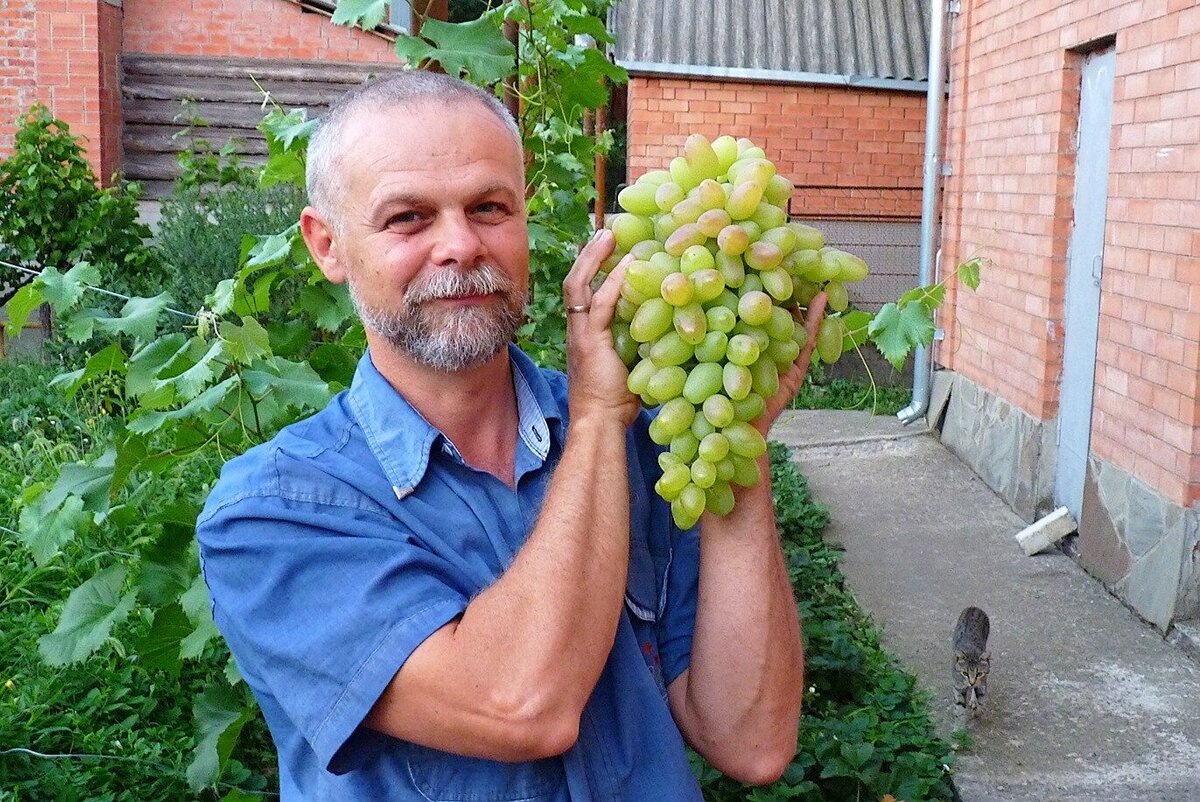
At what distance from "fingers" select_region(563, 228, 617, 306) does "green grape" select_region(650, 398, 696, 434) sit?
0.18m

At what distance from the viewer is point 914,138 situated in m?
10.7

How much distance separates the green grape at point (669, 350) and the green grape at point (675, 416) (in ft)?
0.16

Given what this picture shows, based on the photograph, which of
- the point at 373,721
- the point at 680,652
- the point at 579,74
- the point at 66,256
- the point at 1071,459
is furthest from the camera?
the point at 66,256

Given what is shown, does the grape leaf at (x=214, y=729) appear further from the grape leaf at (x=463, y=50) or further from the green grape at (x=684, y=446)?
the green grape at (x=684, y=446)

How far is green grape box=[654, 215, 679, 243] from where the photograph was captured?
151cm

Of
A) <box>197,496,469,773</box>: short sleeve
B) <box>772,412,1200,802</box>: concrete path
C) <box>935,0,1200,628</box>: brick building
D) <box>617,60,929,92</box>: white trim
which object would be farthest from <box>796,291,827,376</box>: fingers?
<box>617,60,929,92</box>: white trim

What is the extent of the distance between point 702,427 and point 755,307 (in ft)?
0.53

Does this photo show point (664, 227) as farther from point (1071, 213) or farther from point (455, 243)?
point (1071, 213)

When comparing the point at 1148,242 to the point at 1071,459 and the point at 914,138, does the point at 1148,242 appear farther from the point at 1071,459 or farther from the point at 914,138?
the point at 914,138

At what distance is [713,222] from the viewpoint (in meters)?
1.46

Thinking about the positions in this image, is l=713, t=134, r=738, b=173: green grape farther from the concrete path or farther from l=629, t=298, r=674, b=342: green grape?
the concrete path

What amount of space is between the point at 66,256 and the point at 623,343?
356 inches

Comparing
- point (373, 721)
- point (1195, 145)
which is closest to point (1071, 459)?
point (1195, 145)

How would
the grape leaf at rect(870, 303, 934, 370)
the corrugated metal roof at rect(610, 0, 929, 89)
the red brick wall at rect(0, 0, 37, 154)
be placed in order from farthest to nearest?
1. the red brick wall at rect(0, 0, 37, 154)
2. the corrugated metal roof at rect(610, 0, 929, 89)
3. the grape leaf at rect(870, 303, 934, 370)
